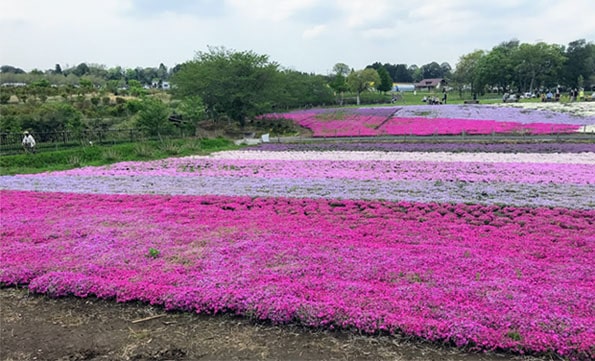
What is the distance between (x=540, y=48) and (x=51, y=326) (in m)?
87.3

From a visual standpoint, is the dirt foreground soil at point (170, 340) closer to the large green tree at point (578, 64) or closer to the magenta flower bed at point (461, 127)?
the magenta flower bed at point (461, 127)

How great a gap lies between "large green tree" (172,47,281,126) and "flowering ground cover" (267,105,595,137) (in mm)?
6325

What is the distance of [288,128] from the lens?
4528cm

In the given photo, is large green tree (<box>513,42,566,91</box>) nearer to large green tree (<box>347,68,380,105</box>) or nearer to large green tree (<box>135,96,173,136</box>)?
large green tree (<box>347,68,380,105</box>)

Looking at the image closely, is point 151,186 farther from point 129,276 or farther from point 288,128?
point 288,128

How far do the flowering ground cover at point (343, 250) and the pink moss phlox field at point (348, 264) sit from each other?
3 centimetres

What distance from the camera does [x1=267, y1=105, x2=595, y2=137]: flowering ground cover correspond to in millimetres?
34500

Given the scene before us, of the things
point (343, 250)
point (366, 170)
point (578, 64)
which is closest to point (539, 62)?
point (578, 64)

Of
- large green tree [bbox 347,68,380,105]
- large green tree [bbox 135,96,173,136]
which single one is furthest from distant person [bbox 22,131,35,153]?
large green tree [bbox 347,68,380,105]

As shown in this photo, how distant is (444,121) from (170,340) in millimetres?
39411

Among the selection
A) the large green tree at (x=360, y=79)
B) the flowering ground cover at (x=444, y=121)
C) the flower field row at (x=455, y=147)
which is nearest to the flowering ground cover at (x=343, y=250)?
the flower field row at (x=455, y=147)

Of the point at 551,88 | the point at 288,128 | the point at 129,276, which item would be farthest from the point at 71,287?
the point at 551,88

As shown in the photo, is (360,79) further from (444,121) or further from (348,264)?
(348,264)

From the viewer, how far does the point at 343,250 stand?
8.05m
